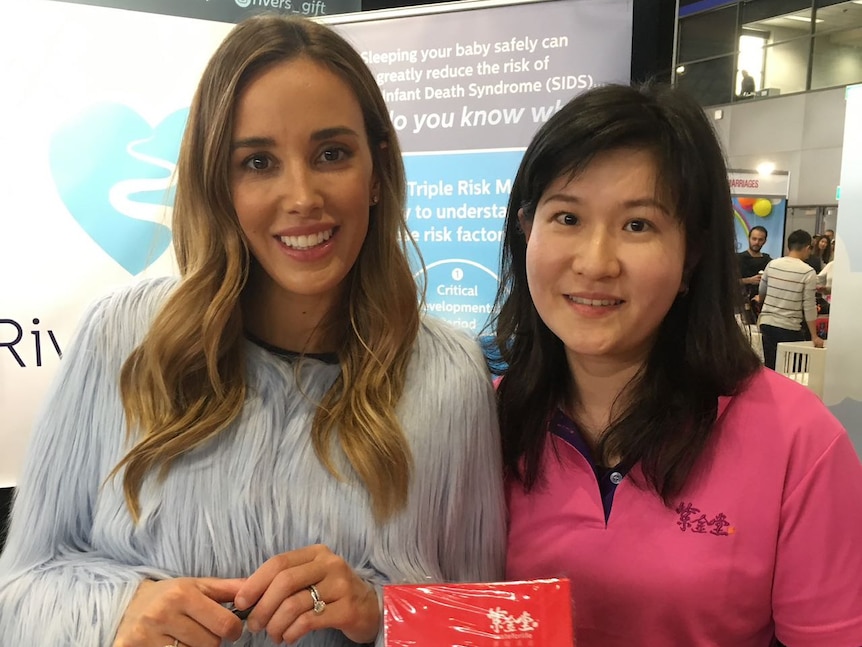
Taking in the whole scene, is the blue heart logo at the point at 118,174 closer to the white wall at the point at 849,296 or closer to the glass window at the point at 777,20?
the white wall at the point at 849,296

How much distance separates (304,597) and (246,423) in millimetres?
324

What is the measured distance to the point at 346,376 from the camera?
1.32 m

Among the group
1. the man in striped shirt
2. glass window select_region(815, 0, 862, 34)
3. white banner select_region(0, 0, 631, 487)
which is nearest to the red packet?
white banner select_region(0, 0, 631, 487)

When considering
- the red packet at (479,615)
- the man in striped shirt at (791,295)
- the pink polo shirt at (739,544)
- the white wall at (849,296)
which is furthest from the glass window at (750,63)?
the red packet at (479,615)

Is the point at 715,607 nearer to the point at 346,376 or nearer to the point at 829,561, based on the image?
the point at 829,561

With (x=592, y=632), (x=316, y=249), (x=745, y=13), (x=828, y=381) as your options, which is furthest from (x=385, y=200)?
(x=745, y=13)

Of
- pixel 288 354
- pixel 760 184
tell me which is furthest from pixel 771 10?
pixel 288 354

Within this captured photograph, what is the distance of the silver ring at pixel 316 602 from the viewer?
1.08 metres

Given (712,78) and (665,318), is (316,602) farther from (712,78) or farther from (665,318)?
(712,78)

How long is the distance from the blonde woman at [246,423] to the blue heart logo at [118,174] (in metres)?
0.85

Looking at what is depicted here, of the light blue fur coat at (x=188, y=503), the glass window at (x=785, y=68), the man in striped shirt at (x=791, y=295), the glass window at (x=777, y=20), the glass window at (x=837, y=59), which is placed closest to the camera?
the light blue fur coat at (x=188, y=503)

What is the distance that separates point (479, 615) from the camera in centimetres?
104

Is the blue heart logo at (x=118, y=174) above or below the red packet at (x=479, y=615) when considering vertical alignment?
above

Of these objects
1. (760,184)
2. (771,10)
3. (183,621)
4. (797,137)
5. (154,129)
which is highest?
(771,10)
